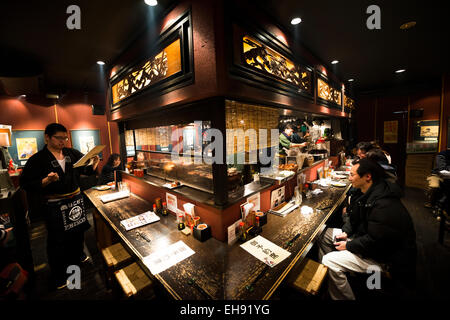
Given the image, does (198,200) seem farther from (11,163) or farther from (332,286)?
(11,163)

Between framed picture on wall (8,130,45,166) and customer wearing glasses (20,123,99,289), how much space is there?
409cm

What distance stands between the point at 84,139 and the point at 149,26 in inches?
245

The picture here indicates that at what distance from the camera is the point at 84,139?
7086 millimetres

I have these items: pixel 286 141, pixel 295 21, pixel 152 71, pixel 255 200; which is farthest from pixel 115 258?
pixel 286 141

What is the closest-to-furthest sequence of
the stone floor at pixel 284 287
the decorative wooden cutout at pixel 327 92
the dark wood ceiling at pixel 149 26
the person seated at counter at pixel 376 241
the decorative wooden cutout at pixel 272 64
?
the person seated at counter at pixel 376 241 → the decorative wooden cutout at pixel 272 64 → the dark wood ceiling at pixel 149 26 → the stone floor at pixel 284 287 → the decorative wooden cutout at pixel 327 92

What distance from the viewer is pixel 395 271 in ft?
7.23

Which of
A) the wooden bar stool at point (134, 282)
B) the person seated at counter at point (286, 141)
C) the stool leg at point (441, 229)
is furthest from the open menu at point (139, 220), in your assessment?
the stool leg at point (441, 229)

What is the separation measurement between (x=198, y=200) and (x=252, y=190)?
0.86 meters

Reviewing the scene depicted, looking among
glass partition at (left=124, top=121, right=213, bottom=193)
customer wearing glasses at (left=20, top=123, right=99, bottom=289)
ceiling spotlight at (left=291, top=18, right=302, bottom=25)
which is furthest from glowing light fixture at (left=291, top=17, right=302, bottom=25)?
customer wearing glasses at (left=20, top=123, right=99, bottom=289)

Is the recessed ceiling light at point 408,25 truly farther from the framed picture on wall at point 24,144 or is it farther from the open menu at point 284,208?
the framed picture on wall at point 24,144

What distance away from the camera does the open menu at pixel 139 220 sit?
8.88 feet

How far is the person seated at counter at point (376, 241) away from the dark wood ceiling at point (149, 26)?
2463mm

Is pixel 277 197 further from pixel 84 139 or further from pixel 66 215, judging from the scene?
pixel 84 139

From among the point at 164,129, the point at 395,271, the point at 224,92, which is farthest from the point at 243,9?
the point at 395,271
